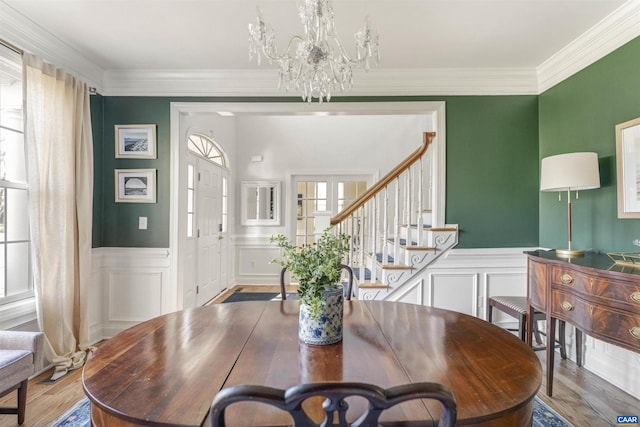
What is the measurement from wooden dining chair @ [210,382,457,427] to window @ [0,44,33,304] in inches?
106

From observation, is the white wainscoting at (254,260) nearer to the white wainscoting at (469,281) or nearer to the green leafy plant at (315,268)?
the white wainscoting at (469,281)

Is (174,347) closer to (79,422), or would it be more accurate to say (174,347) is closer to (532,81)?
(79,422)

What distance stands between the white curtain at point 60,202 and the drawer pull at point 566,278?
11.7ft

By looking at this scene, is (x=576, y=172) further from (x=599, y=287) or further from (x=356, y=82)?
(x=356, y=82)

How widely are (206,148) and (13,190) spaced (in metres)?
2.30

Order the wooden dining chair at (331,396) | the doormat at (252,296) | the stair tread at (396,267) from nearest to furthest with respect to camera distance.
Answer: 1. the wooden dining chair at (331,396)
2. the stair tread at (396,267)
3. the doormat at (252,296)

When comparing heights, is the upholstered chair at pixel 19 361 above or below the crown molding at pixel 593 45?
below

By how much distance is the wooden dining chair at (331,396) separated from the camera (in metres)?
0.58

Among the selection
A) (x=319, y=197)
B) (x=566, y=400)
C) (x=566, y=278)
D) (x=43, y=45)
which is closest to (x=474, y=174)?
(x=566, y=278)

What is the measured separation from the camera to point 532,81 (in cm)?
314

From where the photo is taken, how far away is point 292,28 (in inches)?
95.1

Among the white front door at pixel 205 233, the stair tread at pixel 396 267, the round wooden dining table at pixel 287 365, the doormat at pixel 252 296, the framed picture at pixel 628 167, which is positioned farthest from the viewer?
the doormat at pixel 252 296

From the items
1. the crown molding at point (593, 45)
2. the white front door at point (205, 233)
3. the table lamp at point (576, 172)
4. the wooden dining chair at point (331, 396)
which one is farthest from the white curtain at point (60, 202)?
the crown molding at point (593, 45)

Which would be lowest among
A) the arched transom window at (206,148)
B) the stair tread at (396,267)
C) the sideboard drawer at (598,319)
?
the sideboard drawer at (598,319)
